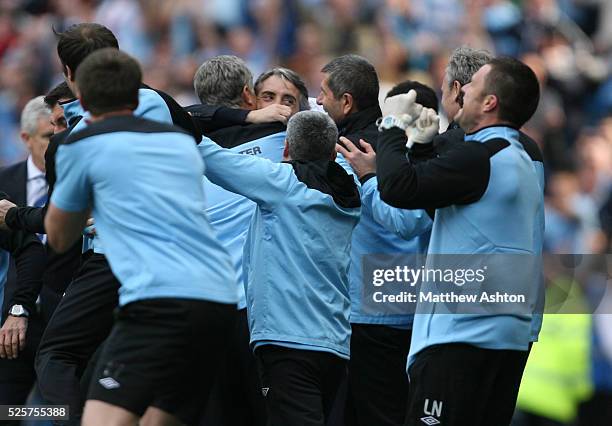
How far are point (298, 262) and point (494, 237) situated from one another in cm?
106

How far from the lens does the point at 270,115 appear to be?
688cm

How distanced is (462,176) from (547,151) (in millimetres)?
8585

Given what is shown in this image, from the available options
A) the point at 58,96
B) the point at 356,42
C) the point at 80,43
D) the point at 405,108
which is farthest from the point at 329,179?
the point at 356,42

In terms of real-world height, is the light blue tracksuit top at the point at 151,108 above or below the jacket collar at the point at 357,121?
below

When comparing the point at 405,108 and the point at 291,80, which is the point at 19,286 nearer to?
the point at 291,80

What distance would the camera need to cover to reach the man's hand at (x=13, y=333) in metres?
7.08

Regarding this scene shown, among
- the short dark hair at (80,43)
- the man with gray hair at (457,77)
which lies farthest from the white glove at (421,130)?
the short dark hair at (80,43)

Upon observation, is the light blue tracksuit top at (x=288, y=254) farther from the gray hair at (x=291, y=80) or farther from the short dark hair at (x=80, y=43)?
the gray hair at (x=291, y=80)

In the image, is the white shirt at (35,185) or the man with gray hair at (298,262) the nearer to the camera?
the man with gray hair at (298,262)

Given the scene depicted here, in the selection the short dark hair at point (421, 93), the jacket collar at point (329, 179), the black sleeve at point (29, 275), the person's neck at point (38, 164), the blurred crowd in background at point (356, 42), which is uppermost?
the blurred crowd in background at point (356, 42)

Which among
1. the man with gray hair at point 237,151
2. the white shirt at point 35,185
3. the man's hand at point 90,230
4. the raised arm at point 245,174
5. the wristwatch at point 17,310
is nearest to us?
the raised arm at point 245,174

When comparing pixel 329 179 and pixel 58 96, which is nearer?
pixel 329 179

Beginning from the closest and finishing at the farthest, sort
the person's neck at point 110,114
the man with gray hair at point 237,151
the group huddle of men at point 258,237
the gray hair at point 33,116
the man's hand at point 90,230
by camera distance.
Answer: the group huddle of men at point 258,237 < the person's neck at point 110,114 < the man's hand at point 90,230 < the man with gray hair at point 237,151 < the gray hair at point 33,116

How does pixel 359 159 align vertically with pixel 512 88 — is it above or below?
below
